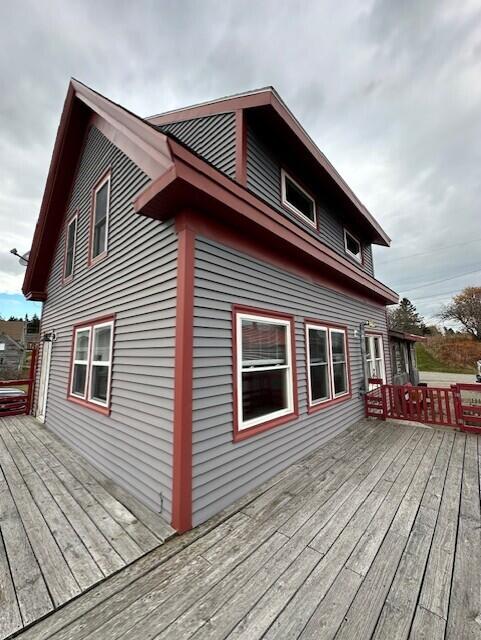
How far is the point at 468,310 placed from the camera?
93.8 feet

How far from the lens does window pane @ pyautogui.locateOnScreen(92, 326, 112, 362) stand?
410 cm

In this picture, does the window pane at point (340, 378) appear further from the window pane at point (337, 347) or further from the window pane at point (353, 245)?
the window pane at point (353, 245)

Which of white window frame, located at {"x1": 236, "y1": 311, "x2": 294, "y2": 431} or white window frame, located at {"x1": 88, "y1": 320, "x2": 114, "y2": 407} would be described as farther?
white window frame, located at {"x1": 88, "y1": 320, "x2": 114, "y2": 407}

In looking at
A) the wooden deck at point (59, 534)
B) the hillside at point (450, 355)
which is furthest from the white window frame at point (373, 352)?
the hillside at point (450, 355)

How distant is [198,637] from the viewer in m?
1.49

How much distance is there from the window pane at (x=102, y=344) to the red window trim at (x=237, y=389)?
213cm

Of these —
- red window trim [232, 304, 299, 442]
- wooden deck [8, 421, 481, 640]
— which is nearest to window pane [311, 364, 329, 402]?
red window trim [232, 304, 299, 442]

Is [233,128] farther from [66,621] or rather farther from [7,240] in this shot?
[7,240]

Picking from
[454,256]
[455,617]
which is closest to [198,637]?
[455,617]

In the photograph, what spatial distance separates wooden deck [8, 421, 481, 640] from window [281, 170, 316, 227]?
4808 mm

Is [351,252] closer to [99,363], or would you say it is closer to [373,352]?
[373,352]

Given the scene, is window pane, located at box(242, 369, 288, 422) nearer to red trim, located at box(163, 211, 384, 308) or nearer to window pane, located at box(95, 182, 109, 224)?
red trim, located at box(163, 211, 384, 308)

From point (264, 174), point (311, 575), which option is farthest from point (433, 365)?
point (311, 575)

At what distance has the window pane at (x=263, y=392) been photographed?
3291 mm
